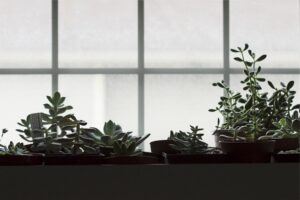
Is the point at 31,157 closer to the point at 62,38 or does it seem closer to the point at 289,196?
the point at 289,196

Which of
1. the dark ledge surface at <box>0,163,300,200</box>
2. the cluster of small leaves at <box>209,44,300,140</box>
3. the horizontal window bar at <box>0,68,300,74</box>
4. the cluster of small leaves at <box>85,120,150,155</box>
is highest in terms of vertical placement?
the horizontal window bar at <box>0,68,300,74</box>

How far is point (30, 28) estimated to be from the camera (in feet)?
20.2

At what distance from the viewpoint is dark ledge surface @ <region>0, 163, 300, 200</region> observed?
1229 millimetres

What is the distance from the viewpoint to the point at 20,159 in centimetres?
141

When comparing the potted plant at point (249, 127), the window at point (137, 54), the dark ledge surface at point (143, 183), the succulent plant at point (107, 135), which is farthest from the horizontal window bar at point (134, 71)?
the dark ledge surface at point (143, 183)

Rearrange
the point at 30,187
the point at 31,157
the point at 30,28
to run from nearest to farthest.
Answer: the point at 30,187
the point at 31,157
the point at 30,28

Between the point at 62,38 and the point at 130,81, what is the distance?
88cm

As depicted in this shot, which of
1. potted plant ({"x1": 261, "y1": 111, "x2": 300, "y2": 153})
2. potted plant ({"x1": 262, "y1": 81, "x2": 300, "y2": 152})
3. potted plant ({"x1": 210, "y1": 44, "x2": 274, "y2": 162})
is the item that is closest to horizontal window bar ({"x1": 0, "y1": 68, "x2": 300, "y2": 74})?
potted plant ({"x1": 210, "y1": 44, "x2": 274, "y2": 162})

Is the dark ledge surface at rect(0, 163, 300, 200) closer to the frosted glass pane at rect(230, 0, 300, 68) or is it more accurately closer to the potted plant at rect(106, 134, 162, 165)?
the potted plant at rect(106, 134, 162, 165)

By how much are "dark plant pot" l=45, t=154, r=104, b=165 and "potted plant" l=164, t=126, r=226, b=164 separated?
0.18m

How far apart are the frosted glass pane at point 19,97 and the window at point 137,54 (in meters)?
0.01

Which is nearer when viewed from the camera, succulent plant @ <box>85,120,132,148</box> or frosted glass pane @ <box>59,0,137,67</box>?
succulent plant @ <box>85,120,132,148</box>

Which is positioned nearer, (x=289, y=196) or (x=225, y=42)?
(x=289, y=196)

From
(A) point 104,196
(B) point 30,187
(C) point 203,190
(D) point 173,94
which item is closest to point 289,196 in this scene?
(C) point 203,190
